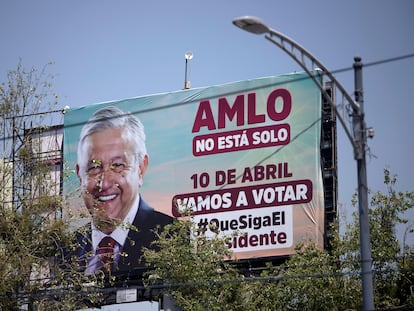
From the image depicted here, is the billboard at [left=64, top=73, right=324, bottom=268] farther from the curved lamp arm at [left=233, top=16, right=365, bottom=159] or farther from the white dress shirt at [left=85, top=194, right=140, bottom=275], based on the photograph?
the curved lamp arm at [left=233, top=16, right=365, bottom=159]

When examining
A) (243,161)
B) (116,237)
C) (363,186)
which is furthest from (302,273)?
(363,186)

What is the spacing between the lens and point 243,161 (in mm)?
39125

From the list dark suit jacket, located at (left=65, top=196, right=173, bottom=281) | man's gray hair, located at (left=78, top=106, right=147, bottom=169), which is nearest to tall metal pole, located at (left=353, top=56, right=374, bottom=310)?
dark suit jacket, located at (left=65, top=196, right=173, bottom=281)

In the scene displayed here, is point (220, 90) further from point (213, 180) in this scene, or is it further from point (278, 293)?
point (278, 293)

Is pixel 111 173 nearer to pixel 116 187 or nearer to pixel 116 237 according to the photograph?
pixel 116 187

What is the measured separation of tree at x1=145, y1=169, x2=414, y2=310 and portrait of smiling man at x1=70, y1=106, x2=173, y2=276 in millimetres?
3956

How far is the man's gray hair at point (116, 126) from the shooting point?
42.2 m

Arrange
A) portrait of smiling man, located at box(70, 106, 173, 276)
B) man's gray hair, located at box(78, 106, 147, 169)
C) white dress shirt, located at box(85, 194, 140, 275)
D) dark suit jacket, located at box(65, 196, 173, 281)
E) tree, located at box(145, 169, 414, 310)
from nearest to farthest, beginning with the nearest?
tree, located at box(145, 169, 414, 310)
dark suit jacket, located at box(65, 196, 173, 281)
portrait of smiling man, located at box(70, 106, 173, 276)
white dress shirt, located at box(85, 194, 140, 275)
man's gray hair, located at box(78, 106, 147, 169)

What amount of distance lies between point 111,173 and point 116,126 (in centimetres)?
212

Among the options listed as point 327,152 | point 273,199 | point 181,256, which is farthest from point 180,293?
point 327,152

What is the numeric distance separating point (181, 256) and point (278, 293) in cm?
377

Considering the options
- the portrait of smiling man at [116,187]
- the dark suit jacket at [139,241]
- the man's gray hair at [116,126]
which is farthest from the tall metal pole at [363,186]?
the man's gray hair at [116,126]

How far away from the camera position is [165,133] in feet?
136

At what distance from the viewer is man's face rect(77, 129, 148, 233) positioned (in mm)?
41812
